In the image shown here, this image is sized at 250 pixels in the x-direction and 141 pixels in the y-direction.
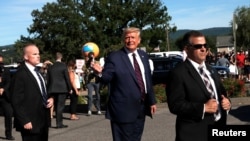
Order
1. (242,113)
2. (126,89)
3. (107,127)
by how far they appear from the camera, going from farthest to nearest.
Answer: (242,113) → (107,127) → (126,89)

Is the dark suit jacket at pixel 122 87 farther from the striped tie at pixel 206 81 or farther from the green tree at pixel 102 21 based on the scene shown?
the green tree at pixel 102 21

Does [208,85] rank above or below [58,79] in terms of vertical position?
above

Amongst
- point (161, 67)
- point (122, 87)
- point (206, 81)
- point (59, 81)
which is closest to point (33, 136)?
point (122, 87)

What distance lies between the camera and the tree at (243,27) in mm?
102438

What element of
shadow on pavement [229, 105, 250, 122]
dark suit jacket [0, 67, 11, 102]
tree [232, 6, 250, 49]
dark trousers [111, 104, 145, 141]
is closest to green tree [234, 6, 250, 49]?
tree [232, 6, 250, 49]

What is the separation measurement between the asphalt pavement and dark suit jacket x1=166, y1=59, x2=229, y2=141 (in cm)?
542

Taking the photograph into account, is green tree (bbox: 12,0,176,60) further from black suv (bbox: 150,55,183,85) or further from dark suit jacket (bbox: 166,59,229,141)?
dark suit jacket (bbox: 166,59,229,141)

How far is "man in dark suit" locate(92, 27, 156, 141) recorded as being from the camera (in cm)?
612

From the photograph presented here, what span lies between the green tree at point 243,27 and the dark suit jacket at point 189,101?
9979 centimetres

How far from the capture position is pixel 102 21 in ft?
255

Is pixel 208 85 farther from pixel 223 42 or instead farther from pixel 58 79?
pixel 223 42

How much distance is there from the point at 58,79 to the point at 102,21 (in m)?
65.5

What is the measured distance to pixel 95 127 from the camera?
12.2 meters

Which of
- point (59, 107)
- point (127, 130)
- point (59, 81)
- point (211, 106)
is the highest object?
point (211, 106)
